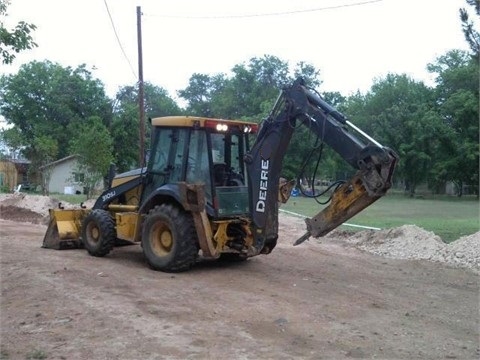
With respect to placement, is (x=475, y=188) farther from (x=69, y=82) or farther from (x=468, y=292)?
(x=468, y=292)

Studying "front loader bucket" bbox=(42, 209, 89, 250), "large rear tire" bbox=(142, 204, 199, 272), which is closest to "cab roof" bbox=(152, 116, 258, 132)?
"large rear tire" bbox=(142, 204, 199, 272)

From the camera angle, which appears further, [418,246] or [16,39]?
[418,246]

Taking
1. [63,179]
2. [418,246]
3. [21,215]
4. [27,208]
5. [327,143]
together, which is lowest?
[418,246]

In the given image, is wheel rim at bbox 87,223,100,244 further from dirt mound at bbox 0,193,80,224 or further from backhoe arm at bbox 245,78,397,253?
dirt mound at bbox 0,193,80,224

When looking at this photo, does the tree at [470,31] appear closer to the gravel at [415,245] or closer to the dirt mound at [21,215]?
the gravel at [415,245]

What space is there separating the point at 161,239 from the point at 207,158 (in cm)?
164

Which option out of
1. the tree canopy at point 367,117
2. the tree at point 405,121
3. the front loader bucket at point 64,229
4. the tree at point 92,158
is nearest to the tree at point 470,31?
the front loader bucket at point 64,229

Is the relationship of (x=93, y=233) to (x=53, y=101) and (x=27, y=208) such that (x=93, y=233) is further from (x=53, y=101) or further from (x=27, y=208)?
(x=53, y=101)

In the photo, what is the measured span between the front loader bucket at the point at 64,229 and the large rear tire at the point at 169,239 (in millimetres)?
3069

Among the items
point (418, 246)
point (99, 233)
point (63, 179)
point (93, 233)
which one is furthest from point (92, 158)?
point (63, 179)

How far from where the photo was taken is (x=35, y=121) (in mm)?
57781

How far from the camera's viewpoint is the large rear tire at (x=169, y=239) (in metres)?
9.75

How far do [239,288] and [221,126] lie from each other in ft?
10.2

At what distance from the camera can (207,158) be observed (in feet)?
33.8
